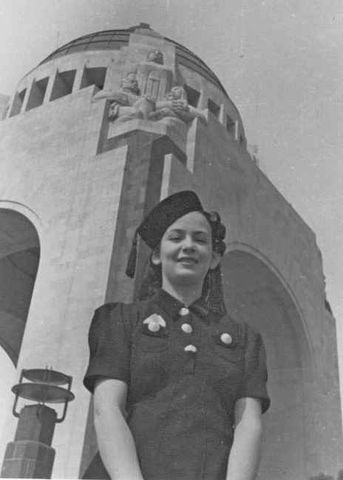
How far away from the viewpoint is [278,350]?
39.4 ft

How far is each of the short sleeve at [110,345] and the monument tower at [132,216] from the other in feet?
13.2

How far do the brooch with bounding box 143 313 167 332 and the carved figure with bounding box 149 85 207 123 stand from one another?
6.95 m

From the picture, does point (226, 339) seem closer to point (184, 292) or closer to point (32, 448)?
point (184, 292)

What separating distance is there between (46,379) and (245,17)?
4313mm

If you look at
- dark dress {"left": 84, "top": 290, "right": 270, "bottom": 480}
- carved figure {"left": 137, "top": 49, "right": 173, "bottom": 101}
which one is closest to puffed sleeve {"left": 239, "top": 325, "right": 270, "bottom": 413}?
dark dress {"left": 84, "top": 290, "right": 270, "bottom": 480}

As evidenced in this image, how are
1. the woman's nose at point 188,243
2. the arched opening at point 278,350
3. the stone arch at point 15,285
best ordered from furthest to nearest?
the stone arch at point 15,285 → the arched opening at point 278,350 → the woman's nose at point 188,243

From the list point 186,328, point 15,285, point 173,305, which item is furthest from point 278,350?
point 186,328

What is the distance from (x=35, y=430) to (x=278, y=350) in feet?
25.1

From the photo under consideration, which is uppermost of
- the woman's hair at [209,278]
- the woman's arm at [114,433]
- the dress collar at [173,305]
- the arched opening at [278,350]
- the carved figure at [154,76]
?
the carved figure at [154,76]

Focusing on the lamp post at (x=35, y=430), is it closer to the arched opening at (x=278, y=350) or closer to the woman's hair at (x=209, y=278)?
the woman's hair at (x=209, y=278)

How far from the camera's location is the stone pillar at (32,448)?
15.5ft

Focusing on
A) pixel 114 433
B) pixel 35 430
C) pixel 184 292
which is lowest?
pixel 114 433

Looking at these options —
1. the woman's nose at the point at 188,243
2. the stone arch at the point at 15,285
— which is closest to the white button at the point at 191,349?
the woman's nose at the point at 188,243

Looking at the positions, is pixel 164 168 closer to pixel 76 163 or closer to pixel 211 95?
pixel 76 163
